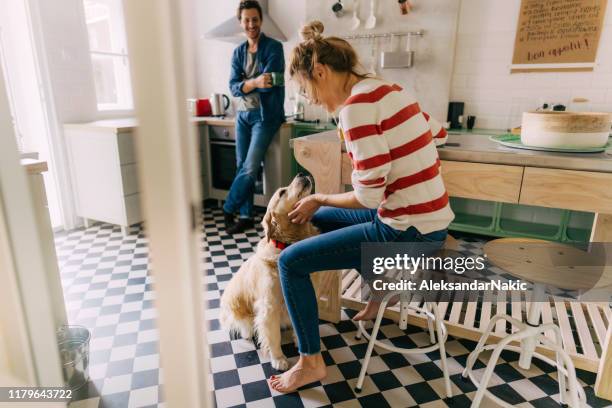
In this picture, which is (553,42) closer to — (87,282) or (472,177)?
(472,177)

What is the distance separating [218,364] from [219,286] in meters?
0.71

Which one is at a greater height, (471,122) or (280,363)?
(471,122)

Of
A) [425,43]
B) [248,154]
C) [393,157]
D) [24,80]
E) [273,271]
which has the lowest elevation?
[273,271]

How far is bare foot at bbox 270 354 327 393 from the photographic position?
59.6 inches

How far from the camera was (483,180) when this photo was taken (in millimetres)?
1417

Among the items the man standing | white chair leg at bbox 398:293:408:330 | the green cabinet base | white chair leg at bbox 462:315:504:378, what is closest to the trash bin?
white chair leg at bbox 398:293:408:330

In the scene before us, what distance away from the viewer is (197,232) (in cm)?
49

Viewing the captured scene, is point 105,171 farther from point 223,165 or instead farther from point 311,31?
point 311,31

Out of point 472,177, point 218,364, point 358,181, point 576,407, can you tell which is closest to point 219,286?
point 218,364

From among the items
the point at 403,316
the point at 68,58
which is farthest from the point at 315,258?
the point at 68,58

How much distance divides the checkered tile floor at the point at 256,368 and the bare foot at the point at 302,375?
4 cm

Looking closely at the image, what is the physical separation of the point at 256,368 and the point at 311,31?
137 cm

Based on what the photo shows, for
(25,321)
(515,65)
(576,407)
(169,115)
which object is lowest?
(576,407)

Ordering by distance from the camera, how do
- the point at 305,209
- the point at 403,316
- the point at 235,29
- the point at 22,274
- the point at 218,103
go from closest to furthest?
the point at 22,274
the point at 305,209
the point at 403,316
the point at 235,29
the point at 218,103
